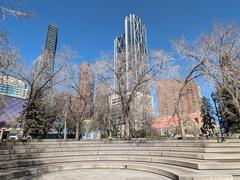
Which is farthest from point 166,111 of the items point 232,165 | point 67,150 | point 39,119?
point 232,165

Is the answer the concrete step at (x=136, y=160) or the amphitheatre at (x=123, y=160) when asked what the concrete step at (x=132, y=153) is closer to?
the amphitheatre at (x=123, y=160)

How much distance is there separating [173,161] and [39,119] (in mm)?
27069

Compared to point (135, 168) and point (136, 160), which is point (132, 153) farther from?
point (135, 168)

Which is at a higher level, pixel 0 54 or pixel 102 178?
pixel 0 54

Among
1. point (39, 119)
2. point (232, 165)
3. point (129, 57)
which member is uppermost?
point (129, 57)

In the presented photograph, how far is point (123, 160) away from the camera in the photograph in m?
12.0

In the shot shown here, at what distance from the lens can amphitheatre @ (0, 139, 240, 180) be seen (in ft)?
24.4

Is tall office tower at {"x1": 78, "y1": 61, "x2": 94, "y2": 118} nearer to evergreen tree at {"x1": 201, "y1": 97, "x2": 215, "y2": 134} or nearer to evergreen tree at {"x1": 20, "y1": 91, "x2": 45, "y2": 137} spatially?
evergreen tree at {"x1": 20, "y1": 91, "x2": 45, "y2": 137}

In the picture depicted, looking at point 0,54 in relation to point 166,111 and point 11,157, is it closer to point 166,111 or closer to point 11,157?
point 11,157

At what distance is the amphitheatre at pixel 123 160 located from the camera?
743cm

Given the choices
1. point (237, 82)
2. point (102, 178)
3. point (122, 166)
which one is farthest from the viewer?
point (237, 82)

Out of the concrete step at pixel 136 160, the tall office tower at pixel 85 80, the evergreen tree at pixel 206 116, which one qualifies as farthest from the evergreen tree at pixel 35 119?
the evergreen tree at pixel 206 116

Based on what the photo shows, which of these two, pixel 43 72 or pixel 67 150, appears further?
pixel 43 72

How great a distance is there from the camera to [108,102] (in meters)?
31.0
